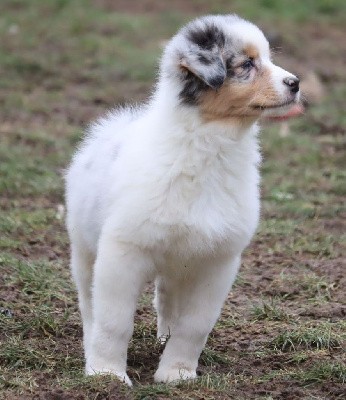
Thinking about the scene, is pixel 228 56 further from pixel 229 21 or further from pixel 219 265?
pixel 219 265

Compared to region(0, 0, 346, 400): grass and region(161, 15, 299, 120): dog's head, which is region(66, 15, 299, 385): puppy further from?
region(0, 0, 346, 400): grass

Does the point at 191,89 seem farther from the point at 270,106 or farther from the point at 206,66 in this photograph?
the point at 270,106

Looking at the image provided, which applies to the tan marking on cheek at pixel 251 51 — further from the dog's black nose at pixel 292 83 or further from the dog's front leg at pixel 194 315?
the dog's front leg at pixel 194 315

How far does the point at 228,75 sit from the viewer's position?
502 centimetres

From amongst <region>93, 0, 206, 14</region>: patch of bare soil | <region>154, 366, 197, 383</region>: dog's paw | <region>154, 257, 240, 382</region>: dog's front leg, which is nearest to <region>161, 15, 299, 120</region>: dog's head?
<region>154, 257, 240, 382</region>: dog's front leg

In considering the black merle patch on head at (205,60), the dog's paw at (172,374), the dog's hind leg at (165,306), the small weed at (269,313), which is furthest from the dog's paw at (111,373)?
the black merle patch on head at (205,60)

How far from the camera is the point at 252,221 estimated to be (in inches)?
200

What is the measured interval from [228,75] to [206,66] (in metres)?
0.13

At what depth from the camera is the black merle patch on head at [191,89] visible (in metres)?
4.99

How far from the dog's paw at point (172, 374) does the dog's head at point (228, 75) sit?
1212 mm

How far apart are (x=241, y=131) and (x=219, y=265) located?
0.63 metres

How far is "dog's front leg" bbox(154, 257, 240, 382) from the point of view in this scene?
5.12 m

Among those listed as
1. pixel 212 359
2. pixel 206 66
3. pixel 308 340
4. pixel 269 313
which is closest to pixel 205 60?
pixel 206 66

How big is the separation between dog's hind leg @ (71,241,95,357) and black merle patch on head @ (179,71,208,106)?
3.20 ft
